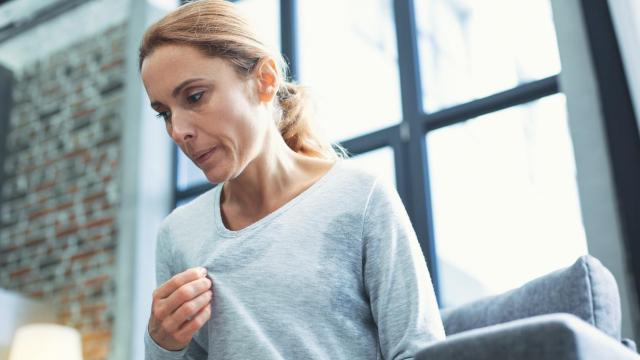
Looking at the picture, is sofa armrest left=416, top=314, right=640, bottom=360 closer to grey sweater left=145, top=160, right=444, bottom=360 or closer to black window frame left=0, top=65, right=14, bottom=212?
grey sweater left=145, top=160, right=444, bottom=360

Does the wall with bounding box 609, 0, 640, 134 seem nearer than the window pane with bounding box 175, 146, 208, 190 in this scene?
Yes

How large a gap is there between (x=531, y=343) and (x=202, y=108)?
0.64 m

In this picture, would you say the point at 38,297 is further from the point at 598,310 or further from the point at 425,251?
the point at 598,310

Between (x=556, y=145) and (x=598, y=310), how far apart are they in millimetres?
1685

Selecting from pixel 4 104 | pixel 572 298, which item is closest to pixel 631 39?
pixel 572 298

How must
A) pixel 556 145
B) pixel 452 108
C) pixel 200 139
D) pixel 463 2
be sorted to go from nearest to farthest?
pixel 200 139 < pixel 556 145 < pixel 452 108 < pixel 463 2

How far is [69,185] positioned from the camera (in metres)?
4.64

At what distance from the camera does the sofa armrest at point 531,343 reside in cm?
73

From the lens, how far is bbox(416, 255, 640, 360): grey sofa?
2.42 feet

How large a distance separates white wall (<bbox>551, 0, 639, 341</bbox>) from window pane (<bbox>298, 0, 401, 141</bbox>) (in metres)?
0.97

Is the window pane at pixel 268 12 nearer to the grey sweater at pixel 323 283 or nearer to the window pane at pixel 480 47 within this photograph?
the window pane at pixel 480 47

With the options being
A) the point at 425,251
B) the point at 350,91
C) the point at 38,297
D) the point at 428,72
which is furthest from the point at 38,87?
the point at 425,251

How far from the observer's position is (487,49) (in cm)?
358

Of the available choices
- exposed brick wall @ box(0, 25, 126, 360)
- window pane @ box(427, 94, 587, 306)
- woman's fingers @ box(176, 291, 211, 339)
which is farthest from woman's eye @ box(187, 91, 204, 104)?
exposed brick wall @ box(0, 25, 126, 360)
